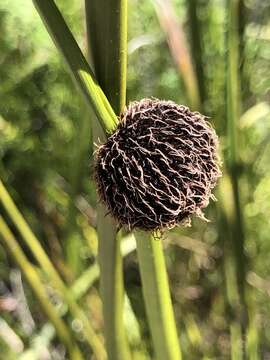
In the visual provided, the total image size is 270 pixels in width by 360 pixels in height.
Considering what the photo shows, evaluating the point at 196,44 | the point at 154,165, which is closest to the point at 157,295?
the point at 154,165

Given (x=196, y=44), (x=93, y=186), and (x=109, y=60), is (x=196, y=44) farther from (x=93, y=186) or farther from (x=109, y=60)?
(x=93, y=186)

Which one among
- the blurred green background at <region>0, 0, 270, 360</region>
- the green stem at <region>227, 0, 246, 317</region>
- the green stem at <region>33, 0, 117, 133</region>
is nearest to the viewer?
the green stem at <region>33, 0, 117, 133</region>

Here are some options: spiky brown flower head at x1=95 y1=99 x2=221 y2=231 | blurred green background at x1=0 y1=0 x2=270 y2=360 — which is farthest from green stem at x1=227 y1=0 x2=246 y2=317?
spiky brown flower head at x1=95 y1=99 x2=221 y2=231

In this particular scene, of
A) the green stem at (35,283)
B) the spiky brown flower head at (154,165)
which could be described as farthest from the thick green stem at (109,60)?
the green stem at (35,283)

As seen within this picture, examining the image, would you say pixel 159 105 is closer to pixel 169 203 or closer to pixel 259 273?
pixel 169 203

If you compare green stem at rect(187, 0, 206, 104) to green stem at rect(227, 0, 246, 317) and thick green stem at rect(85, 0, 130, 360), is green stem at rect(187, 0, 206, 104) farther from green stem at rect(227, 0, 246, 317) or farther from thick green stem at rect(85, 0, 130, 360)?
thick green stem at rect(85, 0, 130, 360)

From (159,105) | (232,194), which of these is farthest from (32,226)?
(159,105)
